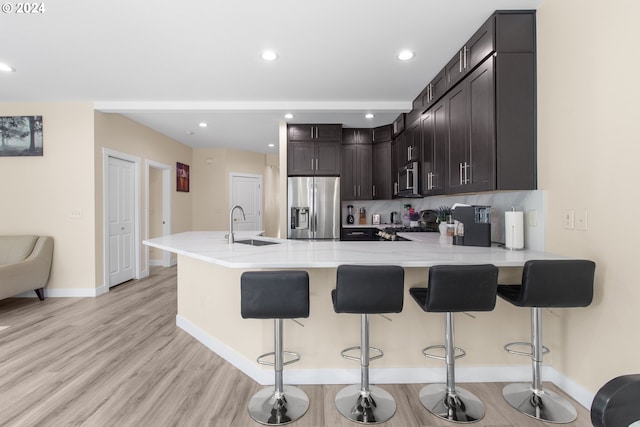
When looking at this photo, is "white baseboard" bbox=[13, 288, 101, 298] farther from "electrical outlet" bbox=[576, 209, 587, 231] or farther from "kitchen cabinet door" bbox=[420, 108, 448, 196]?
"electrical outlet" bbox=[576, 209, 587, 231]

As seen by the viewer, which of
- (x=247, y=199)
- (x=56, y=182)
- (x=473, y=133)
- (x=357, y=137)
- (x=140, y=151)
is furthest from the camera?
(x=247, y=199)

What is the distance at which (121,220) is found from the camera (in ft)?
15.7

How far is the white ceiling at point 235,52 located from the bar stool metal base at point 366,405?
2.66 metres

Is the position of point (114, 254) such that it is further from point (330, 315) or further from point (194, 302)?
point (330, 315)

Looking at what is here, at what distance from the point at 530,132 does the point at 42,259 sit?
5.51 metres

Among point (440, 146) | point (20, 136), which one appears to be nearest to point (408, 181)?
point (440, 146)

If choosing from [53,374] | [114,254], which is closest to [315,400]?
[53,374]

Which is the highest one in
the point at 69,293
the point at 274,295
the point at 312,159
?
the point at 312,159

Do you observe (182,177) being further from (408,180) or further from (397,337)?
(397,337)

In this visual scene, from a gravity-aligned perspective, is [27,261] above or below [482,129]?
below

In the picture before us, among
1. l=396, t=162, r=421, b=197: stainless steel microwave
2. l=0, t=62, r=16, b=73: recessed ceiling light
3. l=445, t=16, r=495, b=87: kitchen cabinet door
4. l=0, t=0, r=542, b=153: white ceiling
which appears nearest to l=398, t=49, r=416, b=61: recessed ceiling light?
l=0, t=0, r=542, b=153: white ceiling

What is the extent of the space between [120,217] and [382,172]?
13.8 feet

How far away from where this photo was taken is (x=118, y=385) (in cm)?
215

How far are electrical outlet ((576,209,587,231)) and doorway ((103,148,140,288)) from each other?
206 inches
